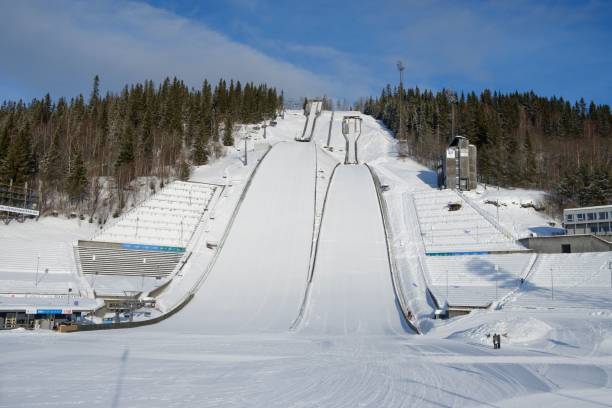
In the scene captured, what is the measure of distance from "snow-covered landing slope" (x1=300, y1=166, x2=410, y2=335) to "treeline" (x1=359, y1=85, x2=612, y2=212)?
41.5 feet

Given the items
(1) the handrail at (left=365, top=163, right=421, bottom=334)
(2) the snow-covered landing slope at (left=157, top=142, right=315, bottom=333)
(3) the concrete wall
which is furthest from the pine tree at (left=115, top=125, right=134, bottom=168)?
(3) the concrete wall

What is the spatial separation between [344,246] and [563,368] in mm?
16870

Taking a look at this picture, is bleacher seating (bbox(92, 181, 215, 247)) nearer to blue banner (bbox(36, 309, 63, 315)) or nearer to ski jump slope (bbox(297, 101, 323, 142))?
blue banner (bbox(36, 309, 63, 315))

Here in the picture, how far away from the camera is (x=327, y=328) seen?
1622 cm

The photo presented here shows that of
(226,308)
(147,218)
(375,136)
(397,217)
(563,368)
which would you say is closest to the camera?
(563,368)

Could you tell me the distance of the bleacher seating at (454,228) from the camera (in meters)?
25.3

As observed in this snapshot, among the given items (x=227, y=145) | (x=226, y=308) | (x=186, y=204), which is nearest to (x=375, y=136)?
(x=227, y=145)

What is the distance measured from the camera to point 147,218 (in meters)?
27.6

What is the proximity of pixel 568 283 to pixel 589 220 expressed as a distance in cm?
620

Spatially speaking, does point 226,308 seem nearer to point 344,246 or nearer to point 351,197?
point 344,246

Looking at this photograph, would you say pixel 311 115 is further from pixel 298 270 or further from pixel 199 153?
pixel 298 270

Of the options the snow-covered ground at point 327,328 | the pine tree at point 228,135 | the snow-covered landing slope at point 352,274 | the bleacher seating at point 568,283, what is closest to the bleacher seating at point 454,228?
the snow-covered ground at point 327,328

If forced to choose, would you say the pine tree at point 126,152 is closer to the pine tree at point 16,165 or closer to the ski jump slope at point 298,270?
the pine tree at point 16,165

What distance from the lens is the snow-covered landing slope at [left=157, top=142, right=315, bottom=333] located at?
56.5 ft
